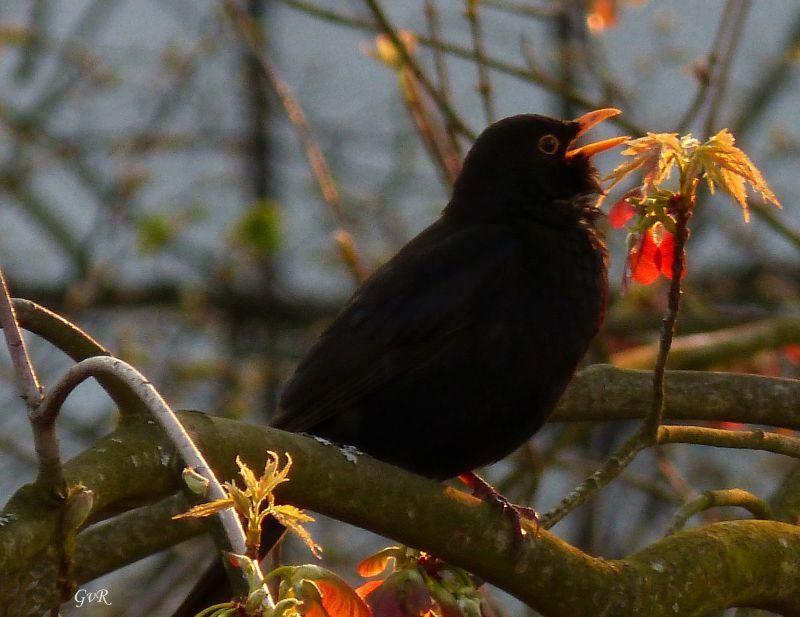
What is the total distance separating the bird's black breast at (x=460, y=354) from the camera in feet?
11.3

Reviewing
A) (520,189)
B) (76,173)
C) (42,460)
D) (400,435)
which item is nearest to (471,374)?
(400,435)

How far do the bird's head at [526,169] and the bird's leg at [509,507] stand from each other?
69 cm

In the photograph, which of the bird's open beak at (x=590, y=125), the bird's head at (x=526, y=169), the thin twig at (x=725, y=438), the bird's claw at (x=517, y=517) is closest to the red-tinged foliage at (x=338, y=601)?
the bird's claw at (x=517, y=517)

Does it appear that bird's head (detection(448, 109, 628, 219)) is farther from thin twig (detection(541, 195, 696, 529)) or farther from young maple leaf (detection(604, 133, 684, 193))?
young maple leaf (detection(604, 133, 684, 193))

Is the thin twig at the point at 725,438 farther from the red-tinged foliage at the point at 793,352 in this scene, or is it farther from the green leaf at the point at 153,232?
the green leaf at the point at 153,232

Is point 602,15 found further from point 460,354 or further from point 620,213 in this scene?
point 620,213

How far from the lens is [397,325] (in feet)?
12.0

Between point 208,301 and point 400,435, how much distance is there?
4.96 metres

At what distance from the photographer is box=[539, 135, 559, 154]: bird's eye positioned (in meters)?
4.04

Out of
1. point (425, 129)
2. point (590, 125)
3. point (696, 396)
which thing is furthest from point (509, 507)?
point (425, 129)

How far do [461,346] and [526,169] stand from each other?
0.66 metres

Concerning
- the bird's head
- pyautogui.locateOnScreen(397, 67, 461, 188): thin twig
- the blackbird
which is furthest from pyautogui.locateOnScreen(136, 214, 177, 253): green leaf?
the blackbird

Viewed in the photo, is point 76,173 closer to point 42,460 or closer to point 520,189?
point 520,189

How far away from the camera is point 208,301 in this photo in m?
8.35
